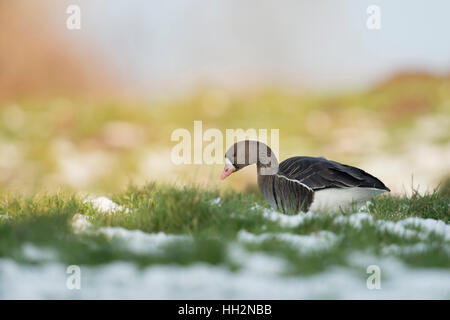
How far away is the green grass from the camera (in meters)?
3.63

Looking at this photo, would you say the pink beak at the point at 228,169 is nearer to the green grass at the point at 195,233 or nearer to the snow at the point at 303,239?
the green grass at the point at 195,233

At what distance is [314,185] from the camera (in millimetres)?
5426

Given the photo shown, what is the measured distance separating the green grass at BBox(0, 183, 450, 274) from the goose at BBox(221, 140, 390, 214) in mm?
326

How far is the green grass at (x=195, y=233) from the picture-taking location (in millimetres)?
3635

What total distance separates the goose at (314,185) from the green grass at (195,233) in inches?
12.9

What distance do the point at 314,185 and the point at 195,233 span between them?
1.73 m

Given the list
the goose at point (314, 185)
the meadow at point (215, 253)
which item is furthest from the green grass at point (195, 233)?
the goose at point (314, 185)

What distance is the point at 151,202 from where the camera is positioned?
5.45 meters

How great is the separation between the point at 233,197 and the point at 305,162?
3.18 feet

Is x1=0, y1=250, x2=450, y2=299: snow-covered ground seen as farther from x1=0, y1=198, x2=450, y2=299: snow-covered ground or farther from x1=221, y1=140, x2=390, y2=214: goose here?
x1=221, y1=140, x2=390, y2=214: goose

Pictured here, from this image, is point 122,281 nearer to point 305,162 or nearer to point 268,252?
point 268,252

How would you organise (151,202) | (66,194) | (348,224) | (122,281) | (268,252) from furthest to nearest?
(66,194) → (151,202) → (348,224) → (268,252) → (122,281)
